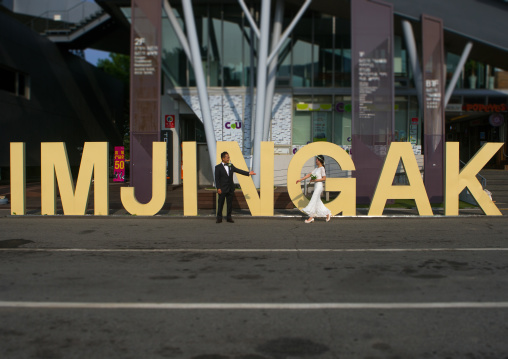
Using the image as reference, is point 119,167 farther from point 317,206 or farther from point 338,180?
point 317,206

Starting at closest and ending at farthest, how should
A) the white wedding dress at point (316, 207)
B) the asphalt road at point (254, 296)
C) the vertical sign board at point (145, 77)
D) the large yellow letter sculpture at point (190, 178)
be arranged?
the asphalt road at point (254, 296)
the white wedding dress at point (316, 207)
the large yellow letter sculpture at point (190, 178)
the vertical sign board at point (145, 77)

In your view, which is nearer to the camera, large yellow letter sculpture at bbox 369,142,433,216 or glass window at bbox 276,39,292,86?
large yellow letter sculpture at bbox 369,142,433,216

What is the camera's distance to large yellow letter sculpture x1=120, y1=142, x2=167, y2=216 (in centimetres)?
1344

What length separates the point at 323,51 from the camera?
24.6 meters

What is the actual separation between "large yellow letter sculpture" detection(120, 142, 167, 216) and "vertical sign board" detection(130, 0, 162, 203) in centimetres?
344

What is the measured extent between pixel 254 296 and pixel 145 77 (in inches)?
535

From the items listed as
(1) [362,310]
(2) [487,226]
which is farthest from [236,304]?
(2) [487,226]

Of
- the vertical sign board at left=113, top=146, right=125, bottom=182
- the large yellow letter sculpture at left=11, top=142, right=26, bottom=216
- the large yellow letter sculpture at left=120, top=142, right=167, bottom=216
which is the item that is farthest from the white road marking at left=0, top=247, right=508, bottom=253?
the vertical sign board at left=113, top=146, right=125, bottom=182

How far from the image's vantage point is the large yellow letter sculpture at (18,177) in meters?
13.5

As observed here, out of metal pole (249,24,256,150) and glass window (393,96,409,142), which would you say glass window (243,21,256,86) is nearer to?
metal pole (249,24,256,150)

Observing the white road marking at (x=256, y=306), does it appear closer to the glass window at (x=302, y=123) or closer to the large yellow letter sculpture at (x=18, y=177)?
the large yellow letter sculpture at (x=18, y=177)

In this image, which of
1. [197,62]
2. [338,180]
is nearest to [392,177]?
[338,180]

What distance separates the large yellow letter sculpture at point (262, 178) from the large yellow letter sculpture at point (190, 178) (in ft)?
2.29

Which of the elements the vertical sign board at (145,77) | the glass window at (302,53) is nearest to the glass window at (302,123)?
the glass window at (302,53)
